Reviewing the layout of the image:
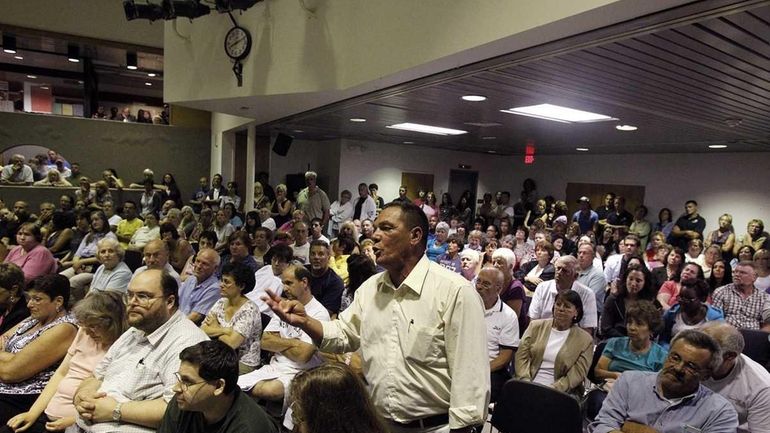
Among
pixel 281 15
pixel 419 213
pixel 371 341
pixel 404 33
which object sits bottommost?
pixel 371 341

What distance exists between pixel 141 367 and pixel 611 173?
34.1 ft

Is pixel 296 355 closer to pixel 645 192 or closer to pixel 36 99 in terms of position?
pixel 645 192

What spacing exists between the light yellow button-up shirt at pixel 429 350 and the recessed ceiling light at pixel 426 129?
219 inches

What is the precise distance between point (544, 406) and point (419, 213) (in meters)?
1.16

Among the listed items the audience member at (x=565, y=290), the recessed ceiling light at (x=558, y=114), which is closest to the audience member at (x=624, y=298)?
the audience member at (x=565, y=290)

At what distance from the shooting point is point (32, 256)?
411cm

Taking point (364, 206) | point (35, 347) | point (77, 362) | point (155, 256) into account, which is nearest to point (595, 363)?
point (77, 362)

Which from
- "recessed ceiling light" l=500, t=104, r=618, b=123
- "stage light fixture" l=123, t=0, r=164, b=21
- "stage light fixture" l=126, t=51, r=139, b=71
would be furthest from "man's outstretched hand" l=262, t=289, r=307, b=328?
"stage light fixture" l=126, t=51, r=139, b=71

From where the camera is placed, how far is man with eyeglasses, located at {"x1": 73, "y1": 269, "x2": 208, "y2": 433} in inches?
71.3

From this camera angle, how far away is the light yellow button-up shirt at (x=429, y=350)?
4.74ft

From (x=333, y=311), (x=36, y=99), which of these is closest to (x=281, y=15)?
(x=333, y=311)

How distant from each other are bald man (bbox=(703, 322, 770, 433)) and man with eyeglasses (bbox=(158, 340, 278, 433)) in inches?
79.3

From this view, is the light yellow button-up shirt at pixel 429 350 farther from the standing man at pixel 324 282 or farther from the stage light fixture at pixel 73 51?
the stage light fixture at pixel 73 51

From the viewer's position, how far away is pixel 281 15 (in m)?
4.67
